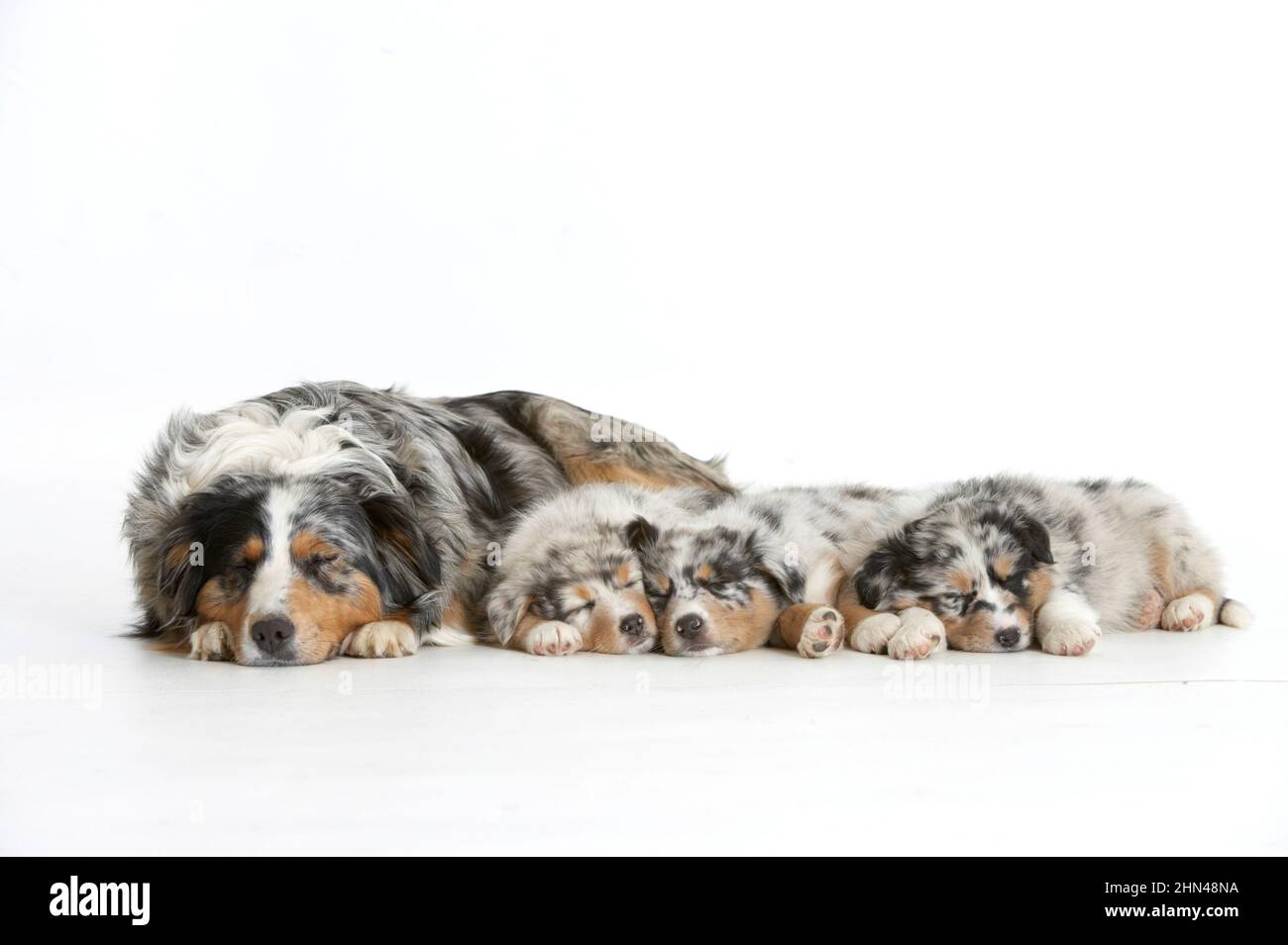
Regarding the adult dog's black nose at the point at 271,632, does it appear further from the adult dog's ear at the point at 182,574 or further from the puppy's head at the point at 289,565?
the adult dog's ear at the point at 182,574

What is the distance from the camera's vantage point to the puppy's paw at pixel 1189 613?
245 inches

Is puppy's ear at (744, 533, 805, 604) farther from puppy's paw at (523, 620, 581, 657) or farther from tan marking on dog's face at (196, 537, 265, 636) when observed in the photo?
tan marking on dog's face at (196, 537, 265, 636)

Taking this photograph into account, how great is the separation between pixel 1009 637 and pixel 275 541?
2948 millimetres

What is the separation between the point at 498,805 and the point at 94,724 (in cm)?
169

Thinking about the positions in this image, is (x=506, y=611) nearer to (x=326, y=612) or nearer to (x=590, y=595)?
(x=590, y=595)

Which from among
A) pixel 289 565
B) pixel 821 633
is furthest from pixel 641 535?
pixel 289 565

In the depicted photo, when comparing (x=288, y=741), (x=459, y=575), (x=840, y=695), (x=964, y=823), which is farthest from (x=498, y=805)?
(x=459, y=575)

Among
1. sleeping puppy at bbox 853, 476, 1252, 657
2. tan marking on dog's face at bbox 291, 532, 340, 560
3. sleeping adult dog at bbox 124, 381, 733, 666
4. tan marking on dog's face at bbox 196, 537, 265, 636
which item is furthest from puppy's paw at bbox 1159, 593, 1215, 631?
tan marking on dog's face at bbox 196, 537, 265, 636

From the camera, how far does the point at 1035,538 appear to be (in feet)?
18.6

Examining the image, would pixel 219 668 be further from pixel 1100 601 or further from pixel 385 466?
pixel 1100 601

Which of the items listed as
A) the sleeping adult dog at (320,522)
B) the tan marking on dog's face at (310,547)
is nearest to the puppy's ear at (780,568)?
the sleeping adult dog at (320,522)

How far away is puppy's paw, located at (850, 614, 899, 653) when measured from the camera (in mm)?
5668

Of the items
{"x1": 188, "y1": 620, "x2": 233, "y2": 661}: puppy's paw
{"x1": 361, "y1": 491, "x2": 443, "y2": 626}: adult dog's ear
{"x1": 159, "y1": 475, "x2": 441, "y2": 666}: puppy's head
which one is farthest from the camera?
{"x1": 361, "y1": 491, "x2": 443, "y2": 626}: adult dog's ear

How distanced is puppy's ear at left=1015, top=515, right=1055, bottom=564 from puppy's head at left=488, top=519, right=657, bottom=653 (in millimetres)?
1508
